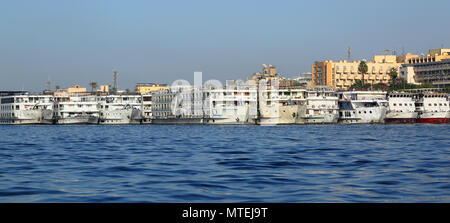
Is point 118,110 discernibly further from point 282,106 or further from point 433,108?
point 433,108

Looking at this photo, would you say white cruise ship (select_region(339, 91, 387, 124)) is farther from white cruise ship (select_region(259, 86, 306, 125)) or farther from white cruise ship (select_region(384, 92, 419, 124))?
white cruise ship (select_region(259, 86, 306, 125))

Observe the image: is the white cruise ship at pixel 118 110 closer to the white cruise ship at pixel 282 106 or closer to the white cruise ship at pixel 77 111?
the white cruise ship at pixel 77 111

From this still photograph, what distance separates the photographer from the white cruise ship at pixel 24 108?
459 feet

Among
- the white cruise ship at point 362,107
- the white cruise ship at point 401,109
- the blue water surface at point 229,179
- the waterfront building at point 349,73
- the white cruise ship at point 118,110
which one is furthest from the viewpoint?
the waterfront building at point 349,73

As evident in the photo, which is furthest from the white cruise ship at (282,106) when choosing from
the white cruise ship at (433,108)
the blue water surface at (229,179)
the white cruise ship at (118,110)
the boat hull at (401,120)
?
the blue water surface at (229,179)

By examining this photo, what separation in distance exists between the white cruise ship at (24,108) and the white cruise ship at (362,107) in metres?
67.7

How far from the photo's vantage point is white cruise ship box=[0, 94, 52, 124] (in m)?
140

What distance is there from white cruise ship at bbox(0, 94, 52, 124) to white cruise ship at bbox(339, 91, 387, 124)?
67.7 metres

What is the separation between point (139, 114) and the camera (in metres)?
144

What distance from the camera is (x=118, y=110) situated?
140 metres

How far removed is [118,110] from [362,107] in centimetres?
5421

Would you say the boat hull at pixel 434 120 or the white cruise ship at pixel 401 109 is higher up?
the white cruise ship at pixel 401 109

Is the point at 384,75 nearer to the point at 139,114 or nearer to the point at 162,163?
the point at 139,114
